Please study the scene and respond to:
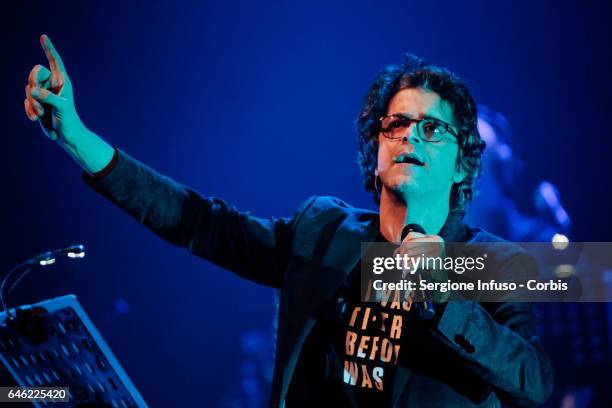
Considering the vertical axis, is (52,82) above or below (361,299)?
above

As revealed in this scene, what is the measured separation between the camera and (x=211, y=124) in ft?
8.26

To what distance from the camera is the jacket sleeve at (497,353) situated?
115 centimetres

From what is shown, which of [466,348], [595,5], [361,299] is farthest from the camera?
[595,5]

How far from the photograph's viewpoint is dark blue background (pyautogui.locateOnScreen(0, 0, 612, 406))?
2.35 meters

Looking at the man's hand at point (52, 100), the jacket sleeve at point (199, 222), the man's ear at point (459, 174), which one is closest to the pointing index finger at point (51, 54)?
the man's hand at point (52, 100)

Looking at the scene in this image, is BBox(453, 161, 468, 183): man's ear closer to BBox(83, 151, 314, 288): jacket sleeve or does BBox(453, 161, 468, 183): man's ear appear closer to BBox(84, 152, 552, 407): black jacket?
BBox(84, 152, 552, 407): black jacket

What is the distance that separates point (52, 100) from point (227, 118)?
4.21 feet

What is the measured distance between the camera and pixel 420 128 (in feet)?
5.41

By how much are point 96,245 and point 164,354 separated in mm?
604

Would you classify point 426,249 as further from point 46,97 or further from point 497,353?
point 46,97

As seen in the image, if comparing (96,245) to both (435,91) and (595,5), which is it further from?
(595,5)

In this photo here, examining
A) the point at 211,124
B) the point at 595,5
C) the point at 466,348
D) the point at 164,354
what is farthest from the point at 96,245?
the point at 595,5

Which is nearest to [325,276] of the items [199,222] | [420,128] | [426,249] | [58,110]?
[199,222]

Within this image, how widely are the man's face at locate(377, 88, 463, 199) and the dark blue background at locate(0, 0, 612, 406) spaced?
681 mm
